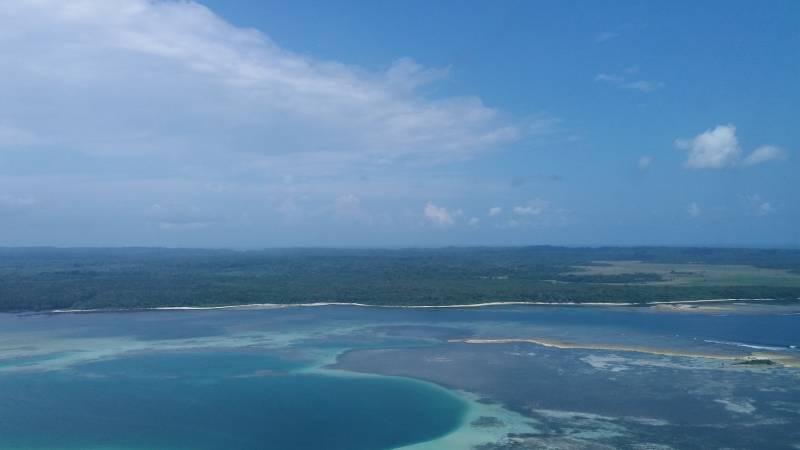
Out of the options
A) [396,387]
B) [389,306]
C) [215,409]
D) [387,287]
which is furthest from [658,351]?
[387,287]

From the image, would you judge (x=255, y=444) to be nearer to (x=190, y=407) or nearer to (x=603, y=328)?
(x=190, y=407)

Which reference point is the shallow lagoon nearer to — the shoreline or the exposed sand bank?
the exposed sand bank

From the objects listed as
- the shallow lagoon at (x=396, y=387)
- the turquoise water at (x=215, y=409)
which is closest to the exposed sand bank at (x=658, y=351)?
the shallow lagoon at (x=396, y=387)

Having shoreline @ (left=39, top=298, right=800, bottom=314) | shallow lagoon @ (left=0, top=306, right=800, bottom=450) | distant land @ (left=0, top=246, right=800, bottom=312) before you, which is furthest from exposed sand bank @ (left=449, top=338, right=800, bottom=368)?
distant land @ (left=0, top=246, right=800, bottom=312)

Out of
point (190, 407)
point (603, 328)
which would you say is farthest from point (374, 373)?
point (603, 328)

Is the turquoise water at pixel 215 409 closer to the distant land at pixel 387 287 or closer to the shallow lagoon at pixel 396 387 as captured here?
the shallow lagoon at pixel 396 387

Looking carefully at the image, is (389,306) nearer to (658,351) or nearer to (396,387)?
(658,351)
